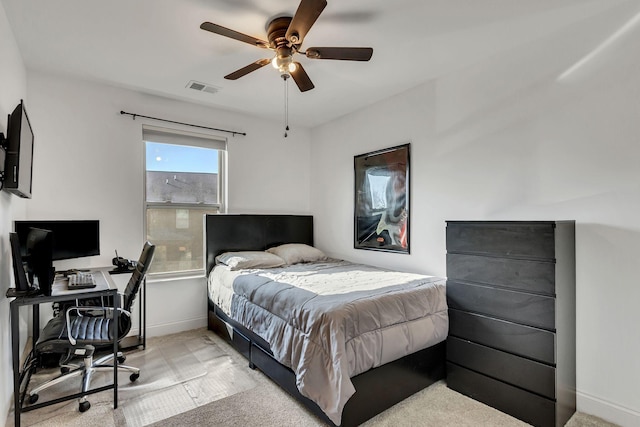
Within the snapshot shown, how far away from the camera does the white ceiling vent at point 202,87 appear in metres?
3.19

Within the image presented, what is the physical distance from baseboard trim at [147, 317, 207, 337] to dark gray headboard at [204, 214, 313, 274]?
2.05 ft

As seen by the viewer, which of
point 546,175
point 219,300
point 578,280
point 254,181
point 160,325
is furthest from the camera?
point 254,181

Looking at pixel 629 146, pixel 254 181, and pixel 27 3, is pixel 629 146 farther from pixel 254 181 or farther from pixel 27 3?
pixel 27 3

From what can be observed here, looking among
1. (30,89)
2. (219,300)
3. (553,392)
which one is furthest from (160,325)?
(553,392)

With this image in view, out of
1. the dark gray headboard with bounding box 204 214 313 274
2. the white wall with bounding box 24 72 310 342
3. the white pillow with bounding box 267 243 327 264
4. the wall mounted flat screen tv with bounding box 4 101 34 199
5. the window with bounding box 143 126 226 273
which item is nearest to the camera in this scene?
the wall mounted flat screen tv with bounding box 4 101 34 199

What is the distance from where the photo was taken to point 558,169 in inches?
90.7

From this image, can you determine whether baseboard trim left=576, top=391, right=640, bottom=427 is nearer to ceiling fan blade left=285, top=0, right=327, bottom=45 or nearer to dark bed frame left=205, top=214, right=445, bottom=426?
dark bed frame left=205, top=214, right=445, bottom=426

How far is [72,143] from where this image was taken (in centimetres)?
311

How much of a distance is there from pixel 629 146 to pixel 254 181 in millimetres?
3541

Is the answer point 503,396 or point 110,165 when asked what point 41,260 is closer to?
point 110,165

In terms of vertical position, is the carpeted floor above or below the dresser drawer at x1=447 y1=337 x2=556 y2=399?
below

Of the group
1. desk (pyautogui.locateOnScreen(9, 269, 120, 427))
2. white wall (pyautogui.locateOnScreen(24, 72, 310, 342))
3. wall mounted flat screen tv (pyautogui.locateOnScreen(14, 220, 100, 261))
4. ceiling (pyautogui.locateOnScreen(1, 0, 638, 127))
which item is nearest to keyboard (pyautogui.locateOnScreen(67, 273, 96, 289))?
desk (pyautogui.locateOnScreen(9, 269, 120, 427))

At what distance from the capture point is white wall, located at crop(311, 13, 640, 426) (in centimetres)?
202

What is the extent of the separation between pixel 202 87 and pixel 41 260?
84.4 inches
